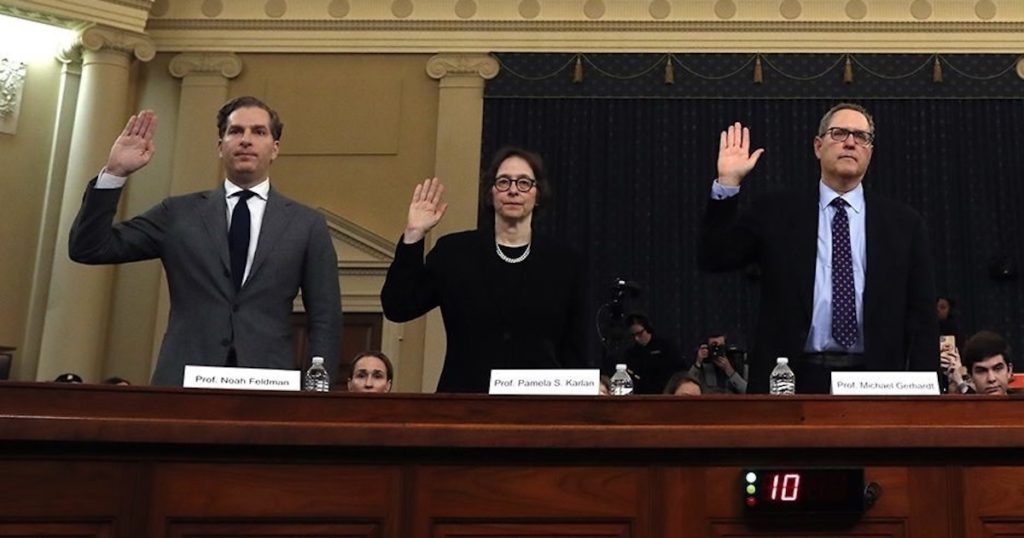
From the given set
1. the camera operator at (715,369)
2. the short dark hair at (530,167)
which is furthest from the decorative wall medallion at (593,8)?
the short dark hair at (530,167)

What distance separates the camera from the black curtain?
28.0 feet

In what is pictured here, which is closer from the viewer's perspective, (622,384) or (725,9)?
(622,384)

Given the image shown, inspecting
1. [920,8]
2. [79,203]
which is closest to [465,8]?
[79,203]

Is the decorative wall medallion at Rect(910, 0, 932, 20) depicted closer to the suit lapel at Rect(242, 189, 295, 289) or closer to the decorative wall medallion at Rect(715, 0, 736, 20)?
the decorative wall medallion at Rect(715, 0, 736, 20)

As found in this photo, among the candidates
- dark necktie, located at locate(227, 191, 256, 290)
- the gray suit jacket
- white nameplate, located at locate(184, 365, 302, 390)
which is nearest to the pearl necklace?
the gray suit jacket

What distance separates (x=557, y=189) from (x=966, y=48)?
3320mm

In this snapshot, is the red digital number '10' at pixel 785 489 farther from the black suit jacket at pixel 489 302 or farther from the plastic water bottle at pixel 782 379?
the black suit jacket at pixel 489 302

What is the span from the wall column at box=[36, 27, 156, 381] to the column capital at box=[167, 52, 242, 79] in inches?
9.1

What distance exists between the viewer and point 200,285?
272 centimetres

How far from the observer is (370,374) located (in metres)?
4.58

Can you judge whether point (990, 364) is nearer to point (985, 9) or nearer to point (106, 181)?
point (106, 181)

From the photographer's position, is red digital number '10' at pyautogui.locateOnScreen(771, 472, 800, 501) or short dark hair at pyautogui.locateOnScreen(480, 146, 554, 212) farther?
short dark hair at pyautogui.locateOnScreen(480, 146, 554, 212)

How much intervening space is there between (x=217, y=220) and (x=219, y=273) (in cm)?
15

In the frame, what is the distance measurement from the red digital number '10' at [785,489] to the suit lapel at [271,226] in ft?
4.52
